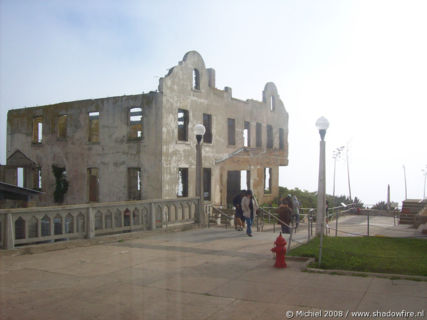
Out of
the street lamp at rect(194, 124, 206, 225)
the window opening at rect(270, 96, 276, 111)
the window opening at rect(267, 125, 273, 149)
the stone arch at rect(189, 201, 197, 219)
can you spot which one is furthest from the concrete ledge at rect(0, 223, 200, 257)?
the window opening at rect(270, 96, 276, 111)

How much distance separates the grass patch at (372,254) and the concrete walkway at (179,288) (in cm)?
67

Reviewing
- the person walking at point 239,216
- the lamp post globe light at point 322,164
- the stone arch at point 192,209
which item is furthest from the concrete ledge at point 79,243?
the lamp post globe light at point 322,164

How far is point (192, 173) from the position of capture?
26875 mm

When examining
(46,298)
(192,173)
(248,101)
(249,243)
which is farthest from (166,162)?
(46,298)

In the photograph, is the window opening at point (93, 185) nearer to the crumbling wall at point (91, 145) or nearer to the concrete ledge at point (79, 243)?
the crumbling wall at point (91, 145)

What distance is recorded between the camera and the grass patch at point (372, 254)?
8.41 meters

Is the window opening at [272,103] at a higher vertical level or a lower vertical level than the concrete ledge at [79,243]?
higher

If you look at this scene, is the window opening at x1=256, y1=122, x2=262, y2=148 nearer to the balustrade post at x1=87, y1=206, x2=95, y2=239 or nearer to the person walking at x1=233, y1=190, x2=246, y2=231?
the person walking at x1=233, y1=190, x2=246, y2=231

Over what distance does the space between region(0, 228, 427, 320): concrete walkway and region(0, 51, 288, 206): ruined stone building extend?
15.0 meters

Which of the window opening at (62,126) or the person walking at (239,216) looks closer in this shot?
the person walking at (239,216)

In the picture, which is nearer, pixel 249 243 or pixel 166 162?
pixel 249 243

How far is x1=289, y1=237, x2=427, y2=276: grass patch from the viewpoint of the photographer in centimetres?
841

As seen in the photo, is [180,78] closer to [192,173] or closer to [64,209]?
[192,173]

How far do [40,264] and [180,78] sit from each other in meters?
18.4
